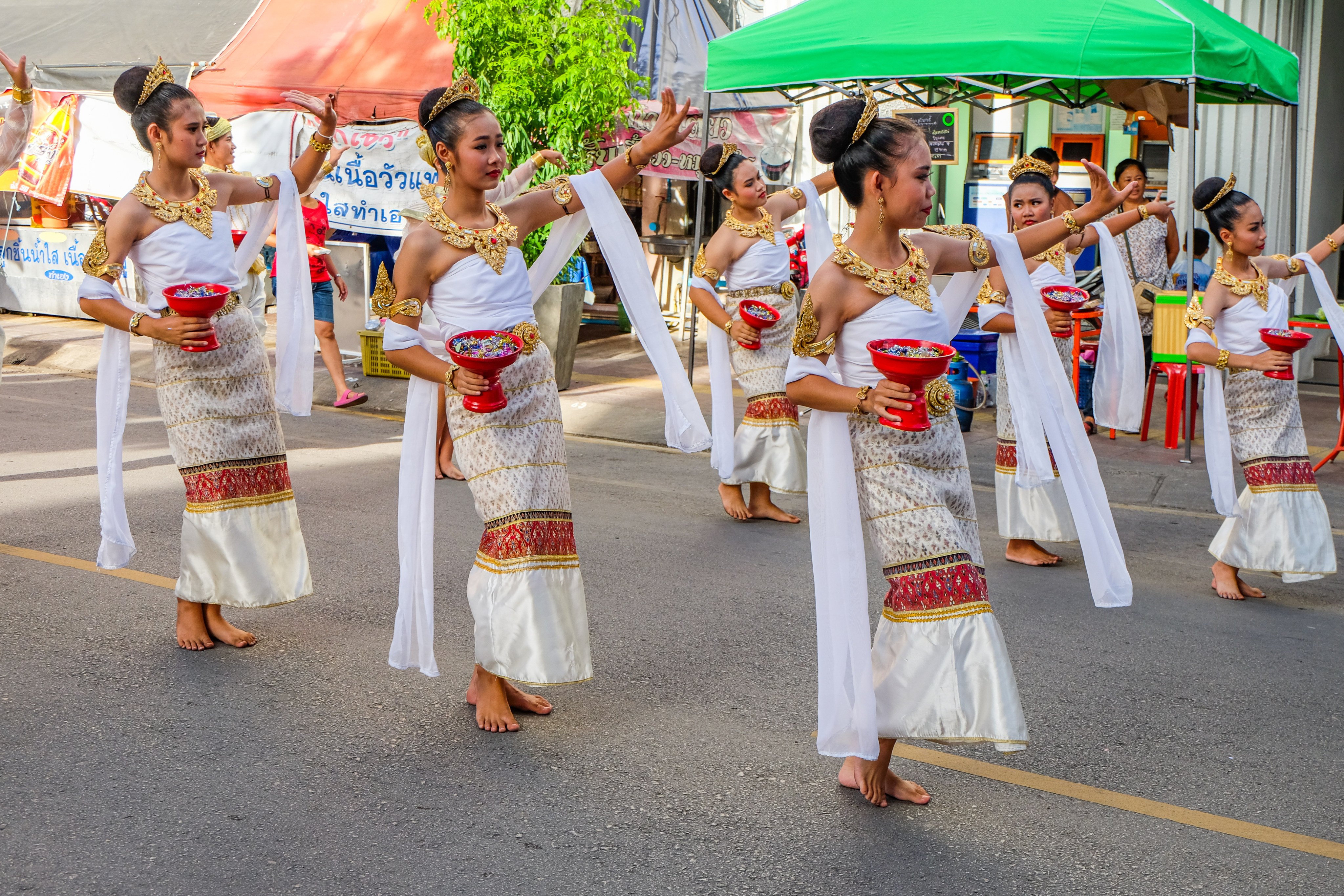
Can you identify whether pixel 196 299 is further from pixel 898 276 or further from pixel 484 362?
pixel 898 276

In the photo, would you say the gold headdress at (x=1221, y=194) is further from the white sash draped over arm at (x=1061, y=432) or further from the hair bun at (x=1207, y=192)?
the white sash draped over arm at (x=1061, y=432)

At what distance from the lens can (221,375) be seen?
4.96m

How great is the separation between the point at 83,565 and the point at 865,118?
4394mm

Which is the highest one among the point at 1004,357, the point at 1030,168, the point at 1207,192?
the point at 1030,168

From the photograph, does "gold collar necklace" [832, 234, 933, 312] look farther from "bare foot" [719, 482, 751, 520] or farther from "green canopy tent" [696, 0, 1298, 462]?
"green canopy tent" [696, 0, 1298, 462]

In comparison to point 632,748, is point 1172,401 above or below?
below

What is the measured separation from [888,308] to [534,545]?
4.37 ft

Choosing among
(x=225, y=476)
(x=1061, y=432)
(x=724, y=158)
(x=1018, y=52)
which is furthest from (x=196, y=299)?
(x=1018, y=52)

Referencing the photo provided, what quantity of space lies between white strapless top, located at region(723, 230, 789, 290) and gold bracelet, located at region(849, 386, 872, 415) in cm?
363

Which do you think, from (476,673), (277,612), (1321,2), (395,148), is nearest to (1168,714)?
(476,673)

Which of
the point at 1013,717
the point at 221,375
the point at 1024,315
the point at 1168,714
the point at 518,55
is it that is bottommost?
the point at 1168,714

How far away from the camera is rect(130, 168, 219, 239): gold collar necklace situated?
480 cm

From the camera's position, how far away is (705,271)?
23.5 ft

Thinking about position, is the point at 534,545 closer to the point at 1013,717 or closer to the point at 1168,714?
the point at 1013,717
